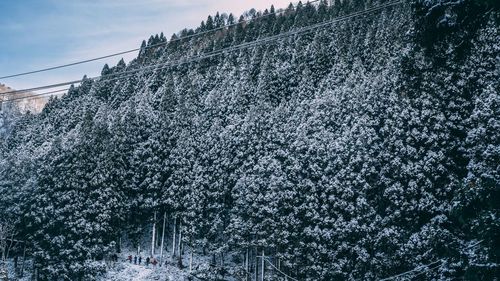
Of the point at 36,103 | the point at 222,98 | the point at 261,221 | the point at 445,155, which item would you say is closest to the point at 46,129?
the point at 222,98

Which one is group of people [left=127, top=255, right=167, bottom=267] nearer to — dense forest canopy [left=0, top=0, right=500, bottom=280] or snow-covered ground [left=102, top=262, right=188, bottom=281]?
snow-covered ground [left=102, top=262, right=188, bottom=281]

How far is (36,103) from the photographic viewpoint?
595 feet

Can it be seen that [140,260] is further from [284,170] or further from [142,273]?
[284,170]

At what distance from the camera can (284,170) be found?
39375 mm

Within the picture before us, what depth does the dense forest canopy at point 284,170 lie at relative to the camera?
96.0ft

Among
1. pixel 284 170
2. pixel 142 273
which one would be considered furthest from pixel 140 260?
pixel 284 170

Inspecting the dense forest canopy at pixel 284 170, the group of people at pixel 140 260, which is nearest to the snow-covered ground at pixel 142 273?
the group of people at pixel 140 260

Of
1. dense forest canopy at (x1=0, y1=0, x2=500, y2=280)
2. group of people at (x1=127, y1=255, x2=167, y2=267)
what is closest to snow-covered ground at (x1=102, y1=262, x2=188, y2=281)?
group of people at (x1=127, y1=255, x2=167, y2=267)

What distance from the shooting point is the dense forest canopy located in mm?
29250

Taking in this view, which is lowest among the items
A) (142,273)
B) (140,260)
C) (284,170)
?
(142,273)

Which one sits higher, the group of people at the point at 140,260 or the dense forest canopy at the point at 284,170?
the dense forest canopy at the point at 284,170

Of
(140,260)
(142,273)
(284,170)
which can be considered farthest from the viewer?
(140,260)

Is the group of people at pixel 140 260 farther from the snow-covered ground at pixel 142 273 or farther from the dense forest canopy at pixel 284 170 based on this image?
the dense forest canopy at pixel 284 170

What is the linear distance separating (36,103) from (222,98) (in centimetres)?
15241
